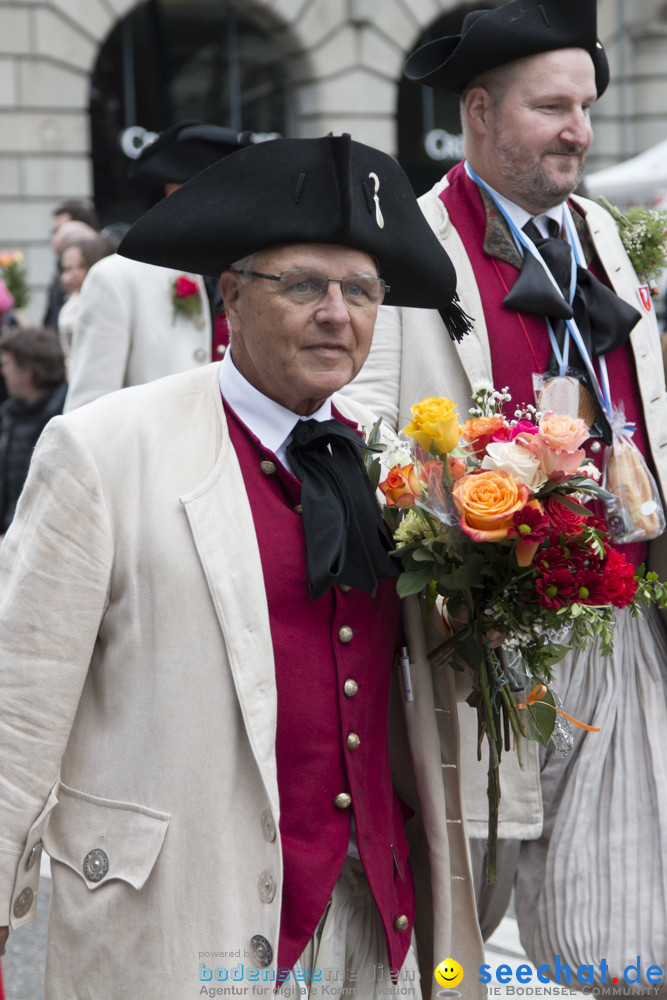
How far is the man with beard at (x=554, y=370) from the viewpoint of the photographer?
353 cm

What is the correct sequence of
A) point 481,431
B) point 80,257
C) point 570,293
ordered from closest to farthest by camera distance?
point 481,431
point 570,293
point 80,257

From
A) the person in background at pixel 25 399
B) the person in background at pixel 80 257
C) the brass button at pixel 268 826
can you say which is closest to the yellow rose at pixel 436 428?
the brass button at pixel 268 826

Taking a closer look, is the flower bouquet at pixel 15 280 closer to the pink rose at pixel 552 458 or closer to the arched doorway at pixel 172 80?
the arched doorway at pixel 172 80

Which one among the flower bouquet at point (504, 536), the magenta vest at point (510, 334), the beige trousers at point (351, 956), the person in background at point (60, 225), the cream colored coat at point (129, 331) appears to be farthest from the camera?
the person in background at point (60, 225)

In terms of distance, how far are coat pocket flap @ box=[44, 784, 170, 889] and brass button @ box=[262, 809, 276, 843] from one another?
0.18m

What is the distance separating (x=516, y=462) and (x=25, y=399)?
6376mm

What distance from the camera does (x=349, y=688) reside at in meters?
2.71

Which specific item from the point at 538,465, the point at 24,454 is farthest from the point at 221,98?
the point at 538,465

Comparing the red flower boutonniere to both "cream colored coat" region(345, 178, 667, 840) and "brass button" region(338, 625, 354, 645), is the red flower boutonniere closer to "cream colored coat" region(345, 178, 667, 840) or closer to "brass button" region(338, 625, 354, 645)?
"cream colored coat" region(345, 178, 667, 840)

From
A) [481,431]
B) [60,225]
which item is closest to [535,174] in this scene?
[481,431]

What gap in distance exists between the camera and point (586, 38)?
3688mm

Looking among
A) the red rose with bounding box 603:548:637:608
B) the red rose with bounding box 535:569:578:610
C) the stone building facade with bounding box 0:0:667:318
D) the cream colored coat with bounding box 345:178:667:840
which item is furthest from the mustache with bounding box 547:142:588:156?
the stone building facade with bounding box 0:0:667:318

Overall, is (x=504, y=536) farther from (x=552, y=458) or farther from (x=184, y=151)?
(x=184, y=151)

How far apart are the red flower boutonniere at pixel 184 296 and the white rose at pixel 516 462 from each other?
3.14 metres
